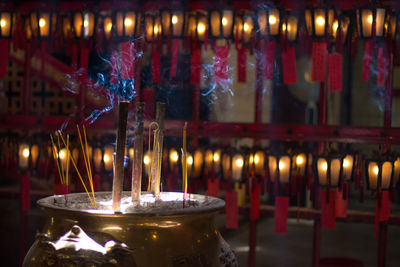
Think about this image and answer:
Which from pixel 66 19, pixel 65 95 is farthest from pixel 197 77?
pixel 65 95

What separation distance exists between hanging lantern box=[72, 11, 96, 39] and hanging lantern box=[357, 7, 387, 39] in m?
2.75

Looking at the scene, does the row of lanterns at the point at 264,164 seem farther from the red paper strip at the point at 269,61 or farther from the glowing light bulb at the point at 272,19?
the glowing light bulb at the point at 272,19

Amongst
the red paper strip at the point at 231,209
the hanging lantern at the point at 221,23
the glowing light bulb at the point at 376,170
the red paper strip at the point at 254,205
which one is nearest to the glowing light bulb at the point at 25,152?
the red paper strip at the point at 231,209

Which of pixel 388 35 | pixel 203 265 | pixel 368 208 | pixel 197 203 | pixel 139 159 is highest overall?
pixel 388 35

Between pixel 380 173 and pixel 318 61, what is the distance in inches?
47.8

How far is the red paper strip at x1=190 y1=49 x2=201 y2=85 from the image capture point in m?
5.37

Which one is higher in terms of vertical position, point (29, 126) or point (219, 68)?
point (219, 68)

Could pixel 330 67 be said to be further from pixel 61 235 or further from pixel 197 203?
pixel 61 235

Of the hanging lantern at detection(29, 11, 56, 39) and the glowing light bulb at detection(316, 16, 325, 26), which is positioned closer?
the glowing light bulb at detection(316, 16, 325, 26)

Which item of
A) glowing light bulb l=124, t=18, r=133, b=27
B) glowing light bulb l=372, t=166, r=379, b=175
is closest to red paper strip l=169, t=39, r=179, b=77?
glowing light bulb l=124, t=18, r=133, b=27

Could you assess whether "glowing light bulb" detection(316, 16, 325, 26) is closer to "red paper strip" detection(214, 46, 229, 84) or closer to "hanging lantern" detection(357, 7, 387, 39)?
"hanging lantern" detection(357, 7, 387, 39)

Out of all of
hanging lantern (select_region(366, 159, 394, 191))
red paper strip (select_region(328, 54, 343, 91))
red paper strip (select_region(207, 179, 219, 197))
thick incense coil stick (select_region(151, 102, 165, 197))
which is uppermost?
red paper strip (select_region(328, 54, 343, 91))

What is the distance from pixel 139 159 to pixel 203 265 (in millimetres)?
548

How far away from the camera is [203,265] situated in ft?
6.67
